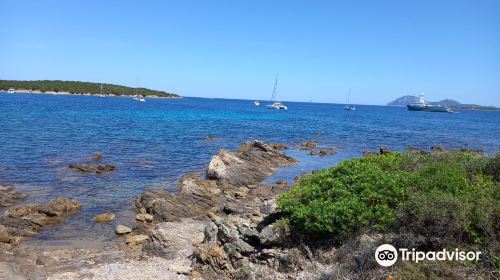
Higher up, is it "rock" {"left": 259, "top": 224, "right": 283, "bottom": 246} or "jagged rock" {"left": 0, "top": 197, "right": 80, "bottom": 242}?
"rock" {"left": 259, "top": 224, "right": 283, "bottom": 246}

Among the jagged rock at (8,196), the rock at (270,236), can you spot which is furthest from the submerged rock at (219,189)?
→ the rock at (270,236)

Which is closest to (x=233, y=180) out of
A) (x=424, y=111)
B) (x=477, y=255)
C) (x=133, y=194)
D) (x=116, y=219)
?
(x=133, y=194)

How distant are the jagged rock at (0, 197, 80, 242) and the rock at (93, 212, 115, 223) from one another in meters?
1.52

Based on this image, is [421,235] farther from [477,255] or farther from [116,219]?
[116,219]

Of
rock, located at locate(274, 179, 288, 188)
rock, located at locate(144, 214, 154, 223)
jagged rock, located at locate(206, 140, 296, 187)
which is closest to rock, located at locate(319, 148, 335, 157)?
jagged rock, located at locate(206, 140, 296, 187)

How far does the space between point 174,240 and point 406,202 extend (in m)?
8.31

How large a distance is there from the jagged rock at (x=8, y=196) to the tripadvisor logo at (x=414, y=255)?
17.8 metres

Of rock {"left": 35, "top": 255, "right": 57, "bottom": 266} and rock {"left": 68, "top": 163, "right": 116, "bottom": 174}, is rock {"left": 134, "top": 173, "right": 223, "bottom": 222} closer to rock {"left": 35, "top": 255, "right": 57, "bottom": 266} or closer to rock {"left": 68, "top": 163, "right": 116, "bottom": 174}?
rock {"left": 35, "top": 255, "right": 57, "bottom": 266}

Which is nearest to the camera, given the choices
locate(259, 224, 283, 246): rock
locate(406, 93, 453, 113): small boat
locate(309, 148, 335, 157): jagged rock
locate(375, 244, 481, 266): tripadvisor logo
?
locate(375, 244, 481, 266): tripadvisor logo

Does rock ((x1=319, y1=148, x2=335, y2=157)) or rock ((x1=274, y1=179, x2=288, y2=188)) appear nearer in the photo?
rock ((x1=274, y1=179, x2=288, y2=188))

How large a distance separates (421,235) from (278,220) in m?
4.09

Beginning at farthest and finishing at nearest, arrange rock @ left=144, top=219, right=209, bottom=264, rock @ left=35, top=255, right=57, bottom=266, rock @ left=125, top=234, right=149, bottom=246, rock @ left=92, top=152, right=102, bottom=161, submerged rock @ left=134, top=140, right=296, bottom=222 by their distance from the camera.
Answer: rock @ left=92, top=152, right=102, bottom=161 < submerged rock @ left=134, top=140, right=296, bottom=222 < rock @ left=125, top=234, right=149, bottom=246 < rock @ left=144, top=219, right=209, bottom=264 < rock @ left=35, top=255, right=57, bottom=266

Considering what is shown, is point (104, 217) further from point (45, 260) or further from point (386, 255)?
point (386, 255)

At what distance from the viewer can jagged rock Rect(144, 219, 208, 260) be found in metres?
13.8
